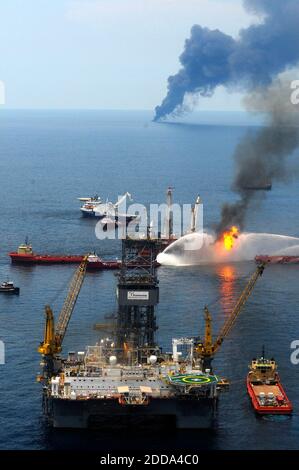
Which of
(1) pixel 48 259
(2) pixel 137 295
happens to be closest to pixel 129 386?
(2) pixel 137 295

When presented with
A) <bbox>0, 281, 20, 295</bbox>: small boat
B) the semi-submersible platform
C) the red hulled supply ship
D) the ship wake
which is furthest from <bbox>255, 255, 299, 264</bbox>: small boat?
the semi-submersible platform

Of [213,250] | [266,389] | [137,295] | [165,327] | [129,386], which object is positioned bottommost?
[266,389]

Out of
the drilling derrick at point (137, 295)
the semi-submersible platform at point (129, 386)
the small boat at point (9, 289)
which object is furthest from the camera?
the small boat at point (9, 289)

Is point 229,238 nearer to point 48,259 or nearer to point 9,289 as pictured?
point 48,259

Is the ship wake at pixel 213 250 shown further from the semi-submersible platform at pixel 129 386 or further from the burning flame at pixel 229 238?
the semi-submersible platform at pixel 129 386

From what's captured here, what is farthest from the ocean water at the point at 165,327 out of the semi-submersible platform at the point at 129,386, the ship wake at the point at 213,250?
the ship wake at the point at 213,250

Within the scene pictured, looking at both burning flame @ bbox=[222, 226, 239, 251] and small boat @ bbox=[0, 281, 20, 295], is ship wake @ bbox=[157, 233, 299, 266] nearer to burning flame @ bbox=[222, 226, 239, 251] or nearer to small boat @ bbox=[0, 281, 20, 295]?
burning flame @ bbox=[222, 226, 239, 251]
